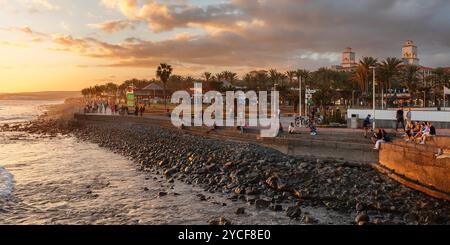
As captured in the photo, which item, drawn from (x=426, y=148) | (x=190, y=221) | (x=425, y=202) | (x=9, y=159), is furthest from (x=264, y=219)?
(x=9, y=159)

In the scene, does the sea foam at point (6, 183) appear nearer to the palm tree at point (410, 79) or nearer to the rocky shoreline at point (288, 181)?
the rocky shoreline at point (288, 181)

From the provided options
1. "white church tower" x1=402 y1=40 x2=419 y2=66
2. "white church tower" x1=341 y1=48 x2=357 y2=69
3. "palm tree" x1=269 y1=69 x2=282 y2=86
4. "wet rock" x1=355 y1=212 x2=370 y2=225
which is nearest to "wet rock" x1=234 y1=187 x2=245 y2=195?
"wet rock" x1=355 y1=212 x2=370 y2=225

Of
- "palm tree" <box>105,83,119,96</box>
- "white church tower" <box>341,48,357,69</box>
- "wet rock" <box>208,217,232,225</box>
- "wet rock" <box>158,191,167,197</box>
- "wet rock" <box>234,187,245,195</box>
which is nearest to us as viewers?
"wet rock" <box>208,217,232,225</box>

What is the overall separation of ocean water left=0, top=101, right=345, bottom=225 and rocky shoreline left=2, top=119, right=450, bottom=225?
0.64 meters

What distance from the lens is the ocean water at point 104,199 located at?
11.8 metres

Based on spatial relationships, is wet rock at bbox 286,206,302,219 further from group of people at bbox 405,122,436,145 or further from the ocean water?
group of people at bbox 405,122,436,145

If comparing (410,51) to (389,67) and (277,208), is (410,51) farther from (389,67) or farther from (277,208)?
(277,208)

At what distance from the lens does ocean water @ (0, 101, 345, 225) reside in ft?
38.6

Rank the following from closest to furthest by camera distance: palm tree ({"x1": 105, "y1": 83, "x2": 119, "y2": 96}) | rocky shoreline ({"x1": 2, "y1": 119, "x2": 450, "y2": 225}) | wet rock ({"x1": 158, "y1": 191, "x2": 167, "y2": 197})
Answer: rocky shoreline ({"x1": 2, "y1": 119, "x2": 450, "y2": 225}), wet rock ({"x1": 158, "y1": 191, "x2": 167, "y2": 197}), palm tree ({"x1": 105, "y1": 83, "x2": 119, "y2": 96})

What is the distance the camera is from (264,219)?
1136cm

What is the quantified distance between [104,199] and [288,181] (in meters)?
7.49

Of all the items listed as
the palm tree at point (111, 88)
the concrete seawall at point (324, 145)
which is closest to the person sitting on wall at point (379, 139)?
the concrete seawall at point (324, 145)
